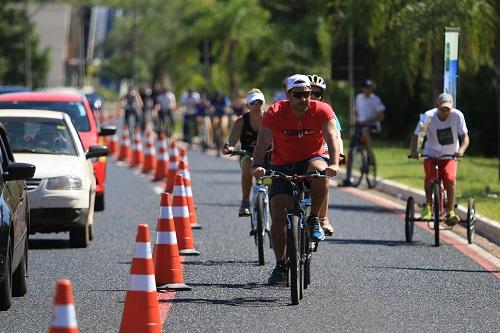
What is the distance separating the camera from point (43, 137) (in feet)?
56.3

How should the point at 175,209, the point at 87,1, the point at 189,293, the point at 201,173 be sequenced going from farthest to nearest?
the point at 87,1, the point at 201,173, the point at 175,209, the point at 189,293

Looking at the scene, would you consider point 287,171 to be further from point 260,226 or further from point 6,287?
point 260,226

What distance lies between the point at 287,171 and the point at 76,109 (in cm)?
971

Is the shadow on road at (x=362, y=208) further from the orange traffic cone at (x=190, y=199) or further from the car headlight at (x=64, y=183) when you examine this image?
the car headlight at (x=64, y=183)

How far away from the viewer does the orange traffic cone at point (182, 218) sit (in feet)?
48.5

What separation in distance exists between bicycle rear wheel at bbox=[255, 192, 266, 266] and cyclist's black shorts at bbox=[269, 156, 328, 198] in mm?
2201

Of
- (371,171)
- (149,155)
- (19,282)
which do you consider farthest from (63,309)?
(149,155)

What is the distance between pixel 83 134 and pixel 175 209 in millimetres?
6054

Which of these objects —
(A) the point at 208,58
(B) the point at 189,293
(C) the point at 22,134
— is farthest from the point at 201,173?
(A) the point at 208,58

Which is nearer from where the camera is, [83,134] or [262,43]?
[83,134]

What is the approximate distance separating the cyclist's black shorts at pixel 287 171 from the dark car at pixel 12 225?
1.94 meters

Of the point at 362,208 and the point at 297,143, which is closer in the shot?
the point at 297,143

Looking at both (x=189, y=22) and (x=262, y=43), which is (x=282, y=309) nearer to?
(x=262, y=43)

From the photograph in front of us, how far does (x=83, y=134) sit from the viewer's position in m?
20.8
